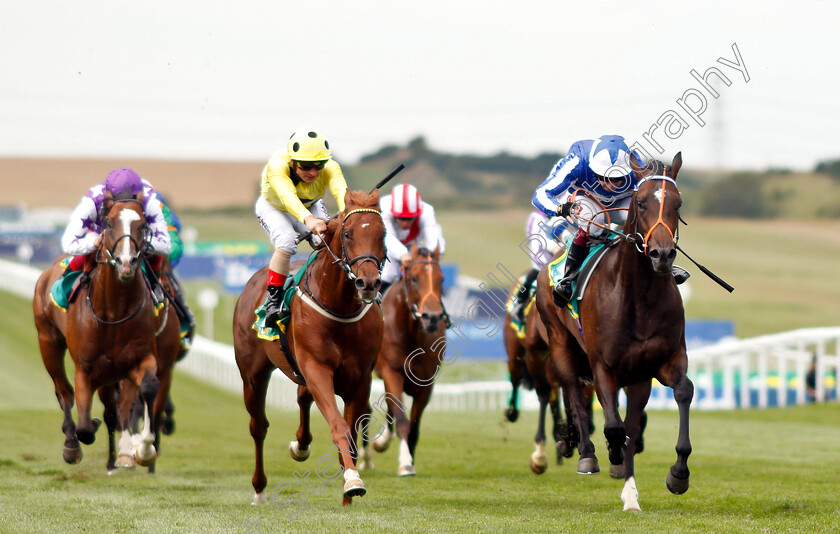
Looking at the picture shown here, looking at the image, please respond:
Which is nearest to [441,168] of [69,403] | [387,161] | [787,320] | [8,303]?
[387,161]

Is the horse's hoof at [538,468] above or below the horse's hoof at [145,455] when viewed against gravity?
below

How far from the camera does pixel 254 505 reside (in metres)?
8.11

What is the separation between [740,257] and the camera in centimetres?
5488

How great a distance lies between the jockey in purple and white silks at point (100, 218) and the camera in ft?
29.5

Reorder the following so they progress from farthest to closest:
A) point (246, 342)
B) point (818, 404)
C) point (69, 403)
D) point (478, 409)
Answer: point (478, 409) < point (818, 404) < point (69, 403) < point (246, 342)

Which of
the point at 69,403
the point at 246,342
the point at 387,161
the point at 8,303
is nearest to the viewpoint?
the point at 246,342

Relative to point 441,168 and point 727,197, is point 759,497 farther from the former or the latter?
point 441,168

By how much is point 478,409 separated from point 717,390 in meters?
4.42

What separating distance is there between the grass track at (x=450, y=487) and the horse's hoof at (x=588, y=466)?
0.94 feet

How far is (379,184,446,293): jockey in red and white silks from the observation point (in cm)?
1074

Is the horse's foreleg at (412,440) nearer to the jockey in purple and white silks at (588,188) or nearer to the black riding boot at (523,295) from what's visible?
the black riding boot at (523,295)

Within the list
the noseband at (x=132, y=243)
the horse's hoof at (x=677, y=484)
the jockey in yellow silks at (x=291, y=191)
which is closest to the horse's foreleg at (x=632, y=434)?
the horse's hoof at (x=677, y=484)

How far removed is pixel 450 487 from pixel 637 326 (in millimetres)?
2707

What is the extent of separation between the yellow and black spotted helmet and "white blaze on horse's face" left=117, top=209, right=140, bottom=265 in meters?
1.52
